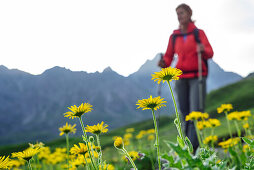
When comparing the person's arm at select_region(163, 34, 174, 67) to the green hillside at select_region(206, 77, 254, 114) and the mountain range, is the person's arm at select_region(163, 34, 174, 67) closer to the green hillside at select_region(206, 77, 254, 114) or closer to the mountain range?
the green hillside at select_region(206, 77, 254, 114)

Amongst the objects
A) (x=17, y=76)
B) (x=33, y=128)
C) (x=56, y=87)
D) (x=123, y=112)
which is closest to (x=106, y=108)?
(x=123, y=112)

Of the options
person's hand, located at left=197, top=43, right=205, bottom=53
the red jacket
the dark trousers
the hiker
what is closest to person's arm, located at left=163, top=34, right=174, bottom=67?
the hiker

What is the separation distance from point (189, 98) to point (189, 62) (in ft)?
2.58

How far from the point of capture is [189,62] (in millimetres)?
5301

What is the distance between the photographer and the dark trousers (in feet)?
16.3

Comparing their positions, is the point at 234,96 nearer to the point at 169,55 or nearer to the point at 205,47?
the point at 169,55

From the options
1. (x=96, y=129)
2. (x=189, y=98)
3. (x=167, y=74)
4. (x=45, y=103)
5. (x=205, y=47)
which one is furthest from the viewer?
(x=45, y=103)

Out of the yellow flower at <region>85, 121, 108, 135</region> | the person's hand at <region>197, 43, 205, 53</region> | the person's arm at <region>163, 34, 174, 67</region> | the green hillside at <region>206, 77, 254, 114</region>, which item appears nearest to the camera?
the yellow flower at <region>85, 121, 108, 135</region>

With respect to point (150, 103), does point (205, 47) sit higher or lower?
higher

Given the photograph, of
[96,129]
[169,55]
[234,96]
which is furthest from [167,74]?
[234,96]

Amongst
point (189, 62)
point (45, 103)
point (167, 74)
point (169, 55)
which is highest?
point (45, 103)

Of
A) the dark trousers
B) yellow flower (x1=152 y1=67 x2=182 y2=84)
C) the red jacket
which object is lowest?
the dark trousers

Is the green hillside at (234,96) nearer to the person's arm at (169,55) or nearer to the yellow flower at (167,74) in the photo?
the person's arm at (169,55)

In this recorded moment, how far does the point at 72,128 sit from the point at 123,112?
646 ft
